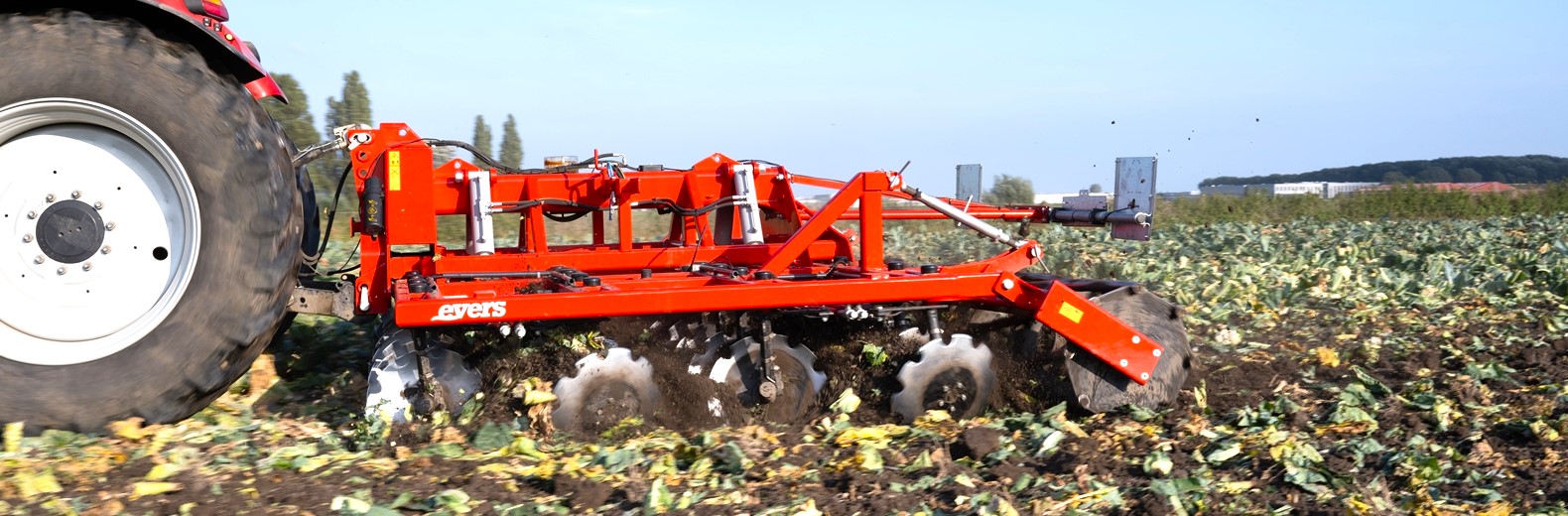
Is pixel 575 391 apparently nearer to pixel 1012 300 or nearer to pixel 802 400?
pixel 802 400

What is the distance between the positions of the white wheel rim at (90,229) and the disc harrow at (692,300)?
0.65 meters

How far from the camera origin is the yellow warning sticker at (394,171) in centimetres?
514

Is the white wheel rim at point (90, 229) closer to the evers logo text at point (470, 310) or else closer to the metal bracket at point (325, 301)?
the metal bracket at point (325, 301)

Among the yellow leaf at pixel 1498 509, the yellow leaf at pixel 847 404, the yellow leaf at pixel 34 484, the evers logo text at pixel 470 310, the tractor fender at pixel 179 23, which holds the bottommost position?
the yellow leaf at pixel 1498 509

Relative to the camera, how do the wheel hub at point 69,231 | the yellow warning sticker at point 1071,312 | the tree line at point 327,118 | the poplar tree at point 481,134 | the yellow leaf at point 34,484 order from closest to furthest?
the yellow leaf at point 34,484, the wheel hub at point 69,231, the yellow warning sticker at point 1071,312, the tree line at point 327,118, the poplar tree at point 481,134

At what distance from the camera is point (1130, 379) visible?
5152mm

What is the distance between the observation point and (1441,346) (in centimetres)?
620

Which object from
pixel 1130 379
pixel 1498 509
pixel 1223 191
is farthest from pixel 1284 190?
pixel 1498 509

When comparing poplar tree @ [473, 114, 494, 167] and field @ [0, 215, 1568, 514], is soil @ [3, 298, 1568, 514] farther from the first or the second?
poplar tree @ [473, 114, 494, 167]

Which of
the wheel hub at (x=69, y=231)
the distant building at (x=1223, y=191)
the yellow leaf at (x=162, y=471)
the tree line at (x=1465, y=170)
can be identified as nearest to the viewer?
the yellow leaf at (x=162, y=471)

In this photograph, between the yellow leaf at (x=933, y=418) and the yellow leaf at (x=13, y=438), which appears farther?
the yellow leaf at (x=933, y=418)

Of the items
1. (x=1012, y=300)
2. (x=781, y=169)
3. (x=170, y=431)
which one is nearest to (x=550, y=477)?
(x=170, y=431)

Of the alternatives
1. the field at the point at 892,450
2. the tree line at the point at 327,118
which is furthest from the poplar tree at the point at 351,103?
the field at the point at 892,450

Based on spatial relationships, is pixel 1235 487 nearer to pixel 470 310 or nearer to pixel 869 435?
pixel 869 435
